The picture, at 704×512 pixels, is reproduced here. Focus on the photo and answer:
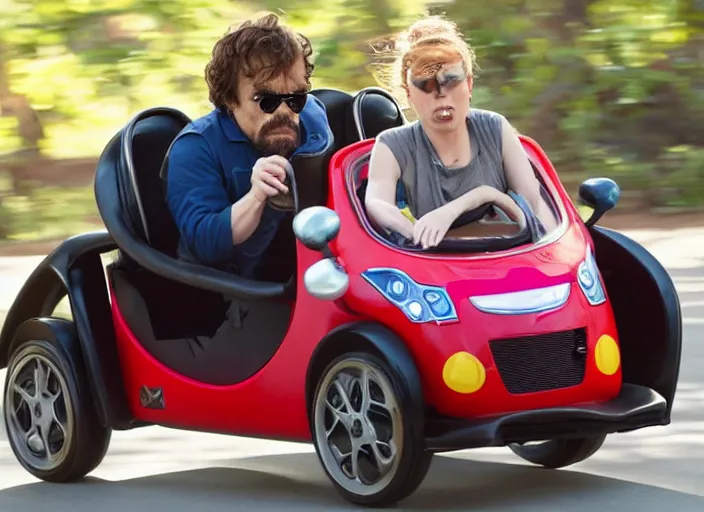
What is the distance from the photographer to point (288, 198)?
5211 mm

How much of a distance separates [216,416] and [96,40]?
36.1ft

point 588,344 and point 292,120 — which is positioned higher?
point 292,120

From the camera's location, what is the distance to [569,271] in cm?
493

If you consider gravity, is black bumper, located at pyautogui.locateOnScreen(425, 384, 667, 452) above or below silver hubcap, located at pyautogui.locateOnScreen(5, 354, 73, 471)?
above

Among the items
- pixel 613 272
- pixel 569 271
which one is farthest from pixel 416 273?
pixel 613 272

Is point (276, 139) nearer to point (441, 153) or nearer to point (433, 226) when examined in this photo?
point (441, 153)

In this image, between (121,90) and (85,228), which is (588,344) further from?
(121,90)

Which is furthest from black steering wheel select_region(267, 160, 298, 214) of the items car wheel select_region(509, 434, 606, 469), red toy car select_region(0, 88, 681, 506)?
car wheel select_region(509, 434, 606, 469)

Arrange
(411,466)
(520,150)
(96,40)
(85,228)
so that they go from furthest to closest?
(96,40) < (85,228) < (520,150) < (411,466)

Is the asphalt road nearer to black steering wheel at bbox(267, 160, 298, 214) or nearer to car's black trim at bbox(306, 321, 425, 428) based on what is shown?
car's black trim at bbox(306, 321, 425, 428)

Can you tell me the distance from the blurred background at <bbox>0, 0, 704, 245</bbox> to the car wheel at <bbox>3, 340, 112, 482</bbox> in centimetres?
852

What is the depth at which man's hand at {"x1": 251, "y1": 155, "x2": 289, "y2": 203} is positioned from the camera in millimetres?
5129

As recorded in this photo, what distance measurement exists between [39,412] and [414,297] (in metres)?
1.61

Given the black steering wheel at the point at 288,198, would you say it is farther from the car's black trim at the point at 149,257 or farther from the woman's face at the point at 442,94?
the woman's face at the point at 442,94
